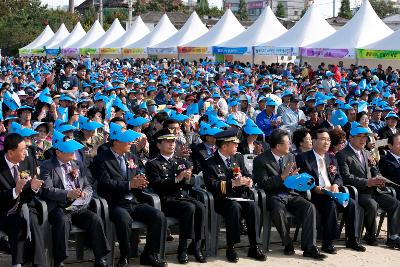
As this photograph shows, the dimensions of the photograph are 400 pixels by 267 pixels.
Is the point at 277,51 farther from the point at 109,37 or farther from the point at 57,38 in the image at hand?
the point at 57,38

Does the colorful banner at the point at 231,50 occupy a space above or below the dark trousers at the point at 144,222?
above

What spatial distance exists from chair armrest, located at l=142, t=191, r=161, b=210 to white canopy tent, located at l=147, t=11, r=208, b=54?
82.9 feet

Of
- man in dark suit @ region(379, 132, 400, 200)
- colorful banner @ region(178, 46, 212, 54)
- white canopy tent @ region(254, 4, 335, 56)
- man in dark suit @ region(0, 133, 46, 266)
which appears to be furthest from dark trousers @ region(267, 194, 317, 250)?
colorful banner @ region(178, 46, 212, 54)

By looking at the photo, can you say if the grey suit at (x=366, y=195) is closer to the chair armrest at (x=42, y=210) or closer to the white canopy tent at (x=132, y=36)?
the chair armrest at (x=42, y=210)

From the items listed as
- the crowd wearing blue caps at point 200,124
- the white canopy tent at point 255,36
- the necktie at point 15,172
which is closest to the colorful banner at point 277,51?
the white canopy tent at point 255,36

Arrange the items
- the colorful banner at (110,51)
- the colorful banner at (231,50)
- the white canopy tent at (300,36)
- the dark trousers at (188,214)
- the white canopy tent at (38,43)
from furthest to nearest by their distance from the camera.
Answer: the white canopy tent at (38,43), the colorful banner at (110,51), the colorful banner at (231,50), the white canopy tent at (300,36), the dark trousers at (188,214)

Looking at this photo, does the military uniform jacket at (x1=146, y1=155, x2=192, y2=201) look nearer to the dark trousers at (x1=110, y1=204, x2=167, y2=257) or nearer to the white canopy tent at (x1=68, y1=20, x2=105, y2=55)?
the dark trousers at (x1=110, y1=204, x2=167, y2=257)

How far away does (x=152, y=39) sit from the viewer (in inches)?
1404

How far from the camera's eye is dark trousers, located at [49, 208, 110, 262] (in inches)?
244

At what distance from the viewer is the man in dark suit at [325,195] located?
743 centimetres

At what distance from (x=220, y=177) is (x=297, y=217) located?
3.25ft

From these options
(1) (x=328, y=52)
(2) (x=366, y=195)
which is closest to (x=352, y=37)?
(1) (x=328, y=52)

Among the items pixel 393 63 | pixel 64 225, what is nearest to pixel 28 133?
pixel 64 225

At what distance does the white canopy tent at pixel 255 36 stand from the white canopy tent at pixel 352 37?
10.4ft
